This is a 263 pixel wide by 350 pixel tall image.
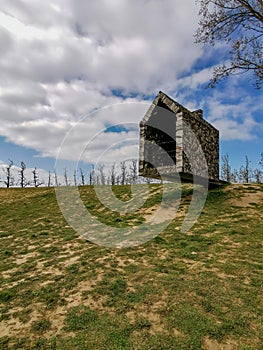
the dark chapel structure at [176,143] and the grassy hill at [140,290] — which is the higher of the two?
the dark chapel structure at [176,143]

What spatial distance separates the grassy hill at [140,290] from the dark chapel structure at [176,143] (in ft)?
10.1

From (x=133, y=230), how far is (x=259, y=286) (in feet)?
22.1

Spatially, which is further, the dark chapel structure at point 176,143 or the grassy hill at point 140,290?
the dark chapel structure at point 176,143

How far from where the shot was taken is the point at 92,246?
10.9m

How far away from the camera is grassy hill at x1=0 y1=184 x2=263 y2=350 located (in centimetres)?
535

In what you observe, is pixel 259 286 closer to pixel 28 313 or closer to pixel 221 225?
pixel 221 225

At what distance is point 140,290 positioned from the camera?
23.2 feet

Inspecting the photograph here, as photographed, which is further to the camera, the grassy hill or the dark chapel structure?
the dark chapel structure

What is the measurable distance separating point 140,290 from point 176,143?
817cm

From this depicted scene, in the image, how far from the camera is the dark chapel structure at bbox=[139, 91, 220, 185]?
1319cm

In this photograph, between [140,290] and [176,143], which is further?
[176,143]

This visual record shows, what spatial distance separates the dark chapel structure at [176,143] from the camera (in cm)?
1319

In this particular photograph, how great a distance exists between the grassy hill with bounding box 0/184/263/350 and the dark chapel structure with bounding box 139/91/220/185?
307cm

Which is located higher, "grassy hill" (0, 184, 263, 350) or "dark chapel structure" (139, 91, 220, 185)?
"dark chapel structure" (139, 91, 220, 185)
